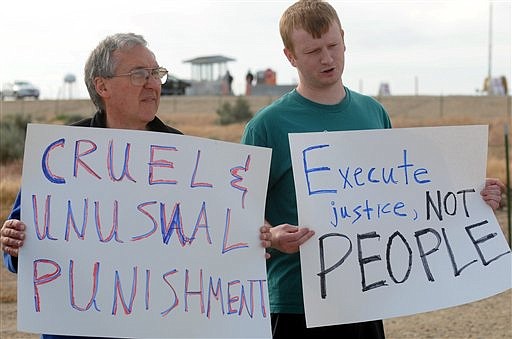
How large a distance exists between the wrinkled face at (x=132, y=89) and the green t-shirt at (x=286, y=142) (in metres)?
0.45

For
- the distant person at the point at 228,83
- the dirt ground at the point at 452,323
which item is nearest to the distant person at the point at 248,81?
the distant person at the point at 228,83

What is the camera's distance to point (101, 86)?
3406 mm

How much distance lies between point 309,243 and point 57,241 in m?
0.89

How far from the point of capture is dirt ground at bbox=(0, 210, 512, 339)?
301 inches

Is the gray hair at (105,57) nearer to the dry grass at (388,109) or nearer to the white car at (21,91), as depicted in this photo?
the dry grass at (388,109)

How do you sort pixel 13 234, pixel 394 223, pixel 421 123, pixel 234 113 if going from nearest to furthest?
1. pixel 13 234
2. pixel 394 223
3. pixel 421 123
4. pixel 234 113

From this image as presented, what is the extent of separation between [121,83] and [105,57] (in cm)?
11

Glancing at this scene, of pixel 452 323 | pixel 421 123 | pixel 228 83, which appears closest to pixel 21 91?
pixel 228 83

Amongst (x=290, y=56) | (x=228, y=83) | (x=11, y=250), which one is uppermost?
(x=290, y=56)

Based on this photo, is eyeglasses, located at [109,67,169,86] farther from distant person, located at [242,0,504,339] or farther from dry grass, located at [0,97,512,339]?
dry grass, located at [0,97,512,339]

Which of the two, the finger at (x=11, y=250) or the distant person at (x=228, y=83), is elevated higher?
the finger at (x=11, y=250)

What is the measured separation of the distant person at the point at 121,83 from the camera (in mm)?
3352

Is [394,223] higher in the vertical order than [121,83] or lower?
lower

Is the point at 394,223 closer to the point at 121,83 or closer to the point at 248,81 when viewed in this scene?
the point at 121,83
